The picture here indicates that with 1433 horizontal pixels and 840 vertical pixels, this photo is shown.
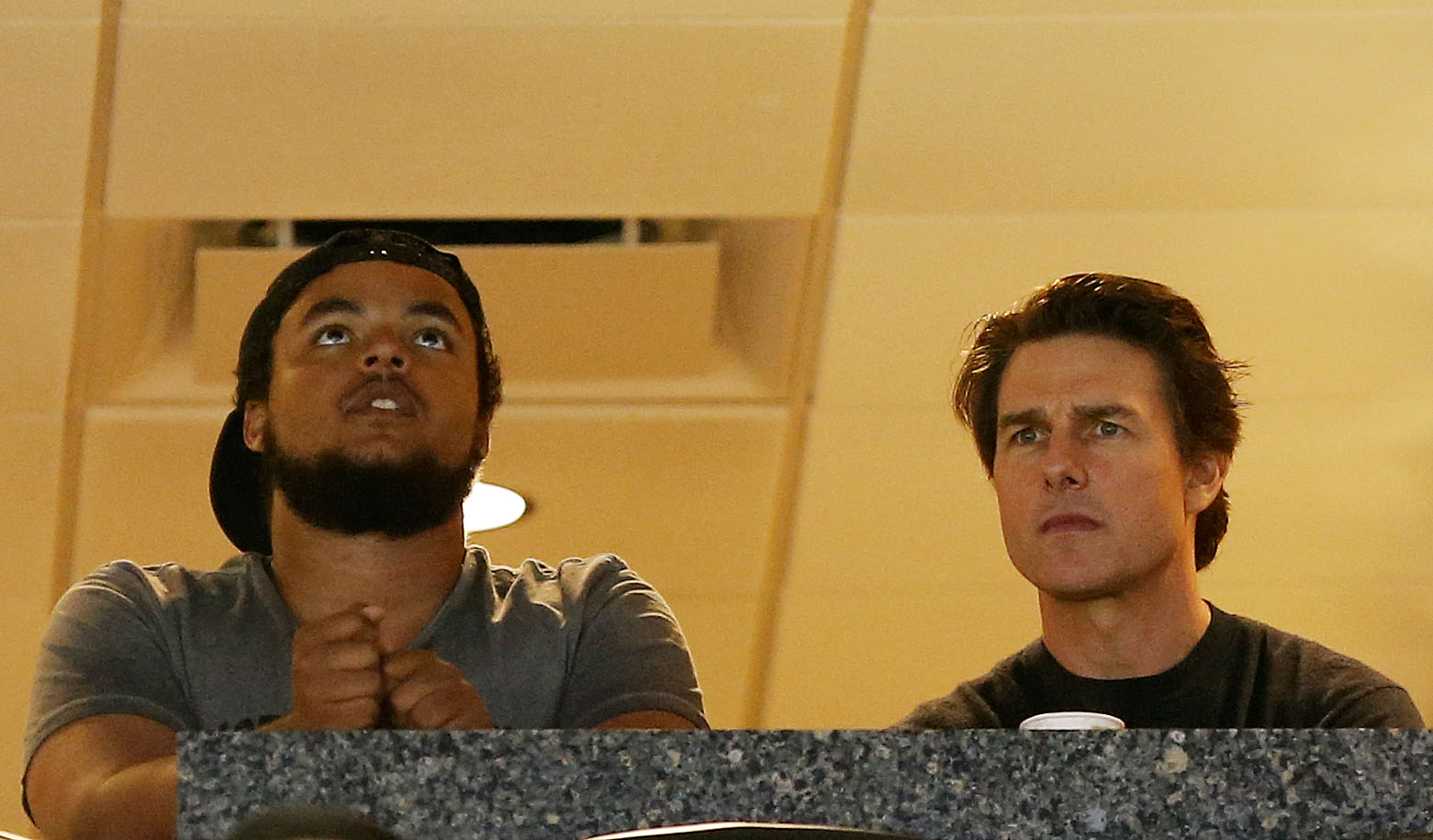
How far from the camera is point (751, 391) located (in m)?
2.66

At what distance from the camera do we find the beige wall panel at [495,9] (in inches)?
82.4

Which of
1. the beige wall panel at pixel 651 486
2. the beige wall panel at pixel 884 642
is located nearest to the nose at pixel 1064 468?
the beige wall panel at pixel 651 486

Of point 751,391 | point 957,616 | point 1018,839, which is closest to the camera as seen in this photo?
point 1018,839

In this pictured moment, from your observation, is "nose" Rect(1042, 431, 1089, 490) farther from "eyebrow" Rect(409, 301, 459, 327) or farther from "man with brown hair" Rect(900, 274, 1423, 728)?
"eyebrow" Rect(409, 301, 459, 327)

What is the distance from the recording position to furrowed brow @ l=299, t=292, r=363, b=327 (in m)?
1.04

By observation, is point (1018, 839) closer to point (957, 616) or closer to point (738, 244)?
point (738, 244)

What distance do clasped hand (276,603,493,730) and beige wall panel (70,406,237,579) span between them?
1.90 metres

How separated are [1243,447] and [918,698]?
766 mm

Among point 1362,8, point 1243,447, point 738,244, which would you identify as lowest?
point 1243,447

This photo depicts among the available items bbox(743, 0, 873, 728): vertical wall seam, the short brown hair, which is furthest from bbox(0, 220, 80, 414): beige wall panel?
the short brown hair

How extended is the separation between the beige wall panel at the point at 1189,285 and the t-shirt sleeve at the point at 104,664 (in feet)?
5.10

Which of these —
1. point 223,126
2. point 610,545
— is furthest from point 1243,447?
point 223,126

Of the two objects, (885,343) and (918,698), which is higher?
(885,343)

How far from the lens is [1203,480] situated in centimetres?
110
